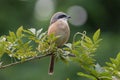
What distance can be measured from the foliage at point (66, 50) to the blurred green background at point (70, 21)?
7.89 meters

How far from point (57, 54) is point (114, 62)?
407 millimetres

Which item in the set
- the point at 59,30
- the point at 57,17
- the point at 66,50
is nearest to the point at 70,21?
the point at 57,17

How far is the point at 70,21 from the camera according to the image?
14.2 m

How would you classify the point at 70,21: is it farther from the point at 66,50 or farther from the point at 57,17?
the point at 66,50

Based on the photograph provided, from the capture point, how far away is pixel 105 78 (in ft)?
10.2

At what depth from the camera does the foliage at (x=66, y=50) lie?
320 cm

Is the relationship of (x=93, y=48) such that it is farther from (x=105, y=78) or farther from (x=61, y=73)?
(x=61, y=73)

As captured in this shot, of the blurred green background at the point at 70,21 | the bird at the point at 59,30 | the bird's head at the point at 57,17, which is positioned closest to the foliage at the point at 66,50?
the bird at the point at 59,30

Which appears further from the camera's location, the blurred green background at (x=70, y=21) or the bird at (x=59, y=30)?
the blurred green background at (x=70, y=21)

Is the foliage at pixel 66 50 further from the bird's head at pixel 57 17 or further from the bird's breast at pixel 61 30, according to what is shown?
the bird's head at pixel 57 17

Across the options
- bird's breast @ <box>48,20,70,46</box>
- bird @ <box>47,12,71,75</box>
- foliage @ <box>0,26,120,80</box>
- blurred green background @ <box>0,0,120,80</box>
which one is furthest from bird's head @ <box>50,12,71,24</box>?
blurred green background @ <box>0,0,120,80</box>

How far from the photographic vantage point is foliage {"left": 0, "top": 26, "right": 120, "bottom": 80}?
10.5 ft

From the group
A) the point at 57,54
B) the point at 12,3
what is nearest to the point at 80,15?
the point at 12,3

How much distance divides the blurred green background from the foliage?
25.9 ft
